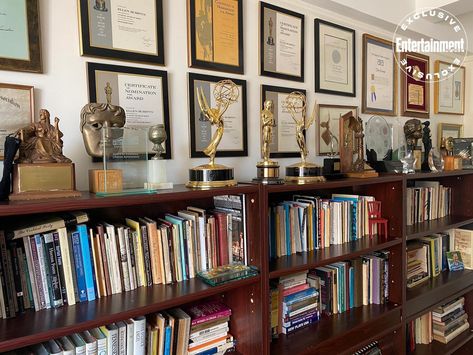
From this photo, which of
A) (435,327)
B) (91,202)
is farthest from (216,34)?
(435,327)

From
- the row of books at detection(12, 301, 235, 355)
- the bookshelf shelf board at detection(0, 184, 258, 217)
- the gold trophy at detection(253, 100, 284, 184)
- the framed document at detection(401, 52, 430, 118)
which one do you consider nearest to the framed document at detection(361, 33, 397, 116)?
the framed document at detection(401, 52, 430, 118)

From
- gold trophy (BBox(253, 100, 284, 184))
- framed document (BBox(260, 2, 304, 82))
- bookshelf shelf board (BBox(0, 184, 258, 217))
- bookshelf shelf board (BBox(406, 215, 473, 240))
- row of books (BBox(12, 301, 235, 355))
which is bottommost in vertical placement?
row of books (BBox(12, 301, 235, 355))

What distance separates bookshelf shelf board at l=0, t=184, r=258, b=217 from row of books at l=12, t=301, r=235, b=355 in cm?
39

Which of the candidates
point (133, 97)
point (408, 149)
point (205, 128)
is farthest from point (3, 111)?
point (408, 149)

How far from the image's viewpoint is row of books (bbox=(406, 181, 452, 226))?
2.01m

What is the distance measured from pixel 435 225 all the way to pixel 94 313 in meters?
1.89

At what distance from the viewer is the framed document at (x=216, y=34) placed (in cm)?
143

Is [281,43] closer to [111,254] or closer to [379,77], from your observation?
[379,77]

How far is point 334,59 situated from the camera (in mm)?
Answer: 1948

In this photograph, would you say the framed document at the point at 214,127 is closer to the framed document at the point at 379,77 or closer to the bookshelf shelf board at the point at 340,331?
the bookshelf shelf board at the point at 340,331

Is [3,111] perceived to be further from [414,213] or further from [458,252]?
[458,252]

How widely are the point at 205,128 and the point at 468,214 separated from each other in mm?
1913

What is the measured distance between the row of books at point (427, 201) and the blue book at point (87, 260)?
5.57 ft

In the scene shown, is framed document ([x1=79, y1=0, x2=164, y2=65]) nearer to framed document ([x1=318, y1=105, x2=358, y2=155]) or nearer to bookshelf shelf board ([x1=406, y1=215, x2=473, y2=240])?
framed document ([x1=318, y1=105, x2=358, y2=155])
